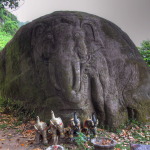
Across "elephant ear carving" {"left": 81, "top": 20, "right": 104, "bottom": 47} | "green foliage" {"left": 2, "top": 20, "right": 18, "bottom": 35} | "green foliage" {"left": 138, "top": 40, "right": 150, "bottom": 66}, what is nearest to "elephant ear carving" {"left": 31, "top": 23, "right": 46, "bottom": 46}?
"elephant ear carving" {"left": 81, "top": 20, "right": 104, "bottom": 47}

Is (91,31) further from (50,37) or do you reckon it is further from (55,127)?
(55,127)

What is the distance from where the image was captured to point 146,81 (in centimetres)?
658

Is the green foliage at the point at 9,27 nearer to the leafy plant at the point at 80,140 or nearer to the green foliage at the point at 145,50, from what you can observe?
the green foliage at the point at 145,50

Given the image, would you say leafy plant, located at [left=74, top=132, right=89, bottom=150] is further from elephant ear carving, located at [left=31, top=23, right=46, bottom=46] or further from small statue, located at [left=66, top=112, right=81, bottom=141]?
elephant ear carving, located at [left=31, top=23, right=46, bottom=46]

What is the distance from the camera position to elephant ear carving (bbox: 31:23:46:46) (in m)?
6.30

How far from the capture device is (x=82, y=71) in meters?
5.83

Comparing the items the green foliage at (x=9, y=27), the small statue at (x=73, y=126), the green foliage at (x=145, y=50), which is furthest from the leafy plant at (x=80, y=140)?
the green foliage at (x=9, y=27)

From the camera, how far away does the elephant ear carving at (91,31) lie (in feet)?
20.3

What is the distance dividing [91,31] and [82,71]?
138 centimetres

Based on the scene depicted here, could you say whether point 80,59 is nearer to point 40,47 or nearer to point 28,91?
point 40,47

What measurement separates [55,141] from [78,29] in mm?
3323

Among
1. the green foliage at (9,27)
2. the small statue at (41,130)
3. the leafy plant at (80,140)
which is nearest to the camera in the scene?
the leafy plant at (80,140)

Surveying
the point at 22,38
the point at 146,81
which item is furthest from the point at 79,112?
the point at 22,38

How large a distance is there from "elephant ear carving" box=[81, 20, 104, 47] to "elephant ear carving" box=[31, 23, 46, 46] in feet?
4.21
